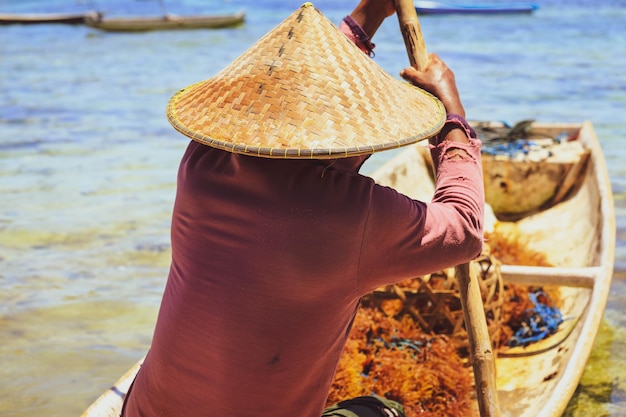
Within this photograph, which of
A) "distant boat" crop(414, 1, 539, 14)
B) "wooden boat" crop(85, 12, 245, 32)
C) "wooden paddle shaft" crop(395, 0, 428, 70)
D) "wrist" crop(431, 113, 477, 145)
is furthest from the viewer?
"distant boat" crop(414, 1, 539, 14)

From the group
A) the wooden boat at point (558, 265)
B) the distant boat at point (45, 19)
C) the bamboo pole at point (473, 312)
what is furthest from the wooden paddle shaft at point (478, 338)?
the distant boat at point (45, 19)

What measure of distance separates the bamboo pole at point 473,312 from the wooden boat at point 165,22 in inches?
606

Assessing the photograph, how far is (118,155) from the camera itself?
7168 millimetres

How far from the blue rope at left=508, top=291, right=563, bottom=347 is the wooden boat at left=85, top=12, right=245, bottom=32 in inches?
582

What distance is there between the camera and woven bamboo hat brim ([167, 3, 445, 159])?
52.9 inches

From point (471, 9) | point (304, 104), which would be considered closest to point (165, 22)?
point (471, 9)

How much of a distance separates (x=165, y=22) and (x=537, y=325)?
15249 mm

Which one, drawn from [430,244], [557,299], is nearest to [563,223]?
[557,299]

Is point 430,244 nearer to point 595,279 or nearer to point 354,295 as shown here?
point 354,295

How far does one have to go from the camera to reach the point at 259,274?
138 cm

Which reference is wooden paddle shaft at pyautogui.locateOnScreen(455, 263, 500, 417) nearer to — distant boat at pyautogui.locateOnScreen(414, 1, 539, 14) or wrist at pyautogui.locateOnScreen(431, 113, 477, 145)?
wrist at pyautogui.locateOnScreen(431, 113, 477, 145)

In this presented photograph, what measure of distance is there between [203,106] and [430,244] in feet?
1.78

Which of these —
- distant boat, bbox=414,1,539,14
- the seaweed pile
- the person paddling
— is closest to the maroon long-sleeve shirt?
the person paddling

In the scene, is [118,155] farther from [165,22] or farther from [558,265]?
[165,22]
